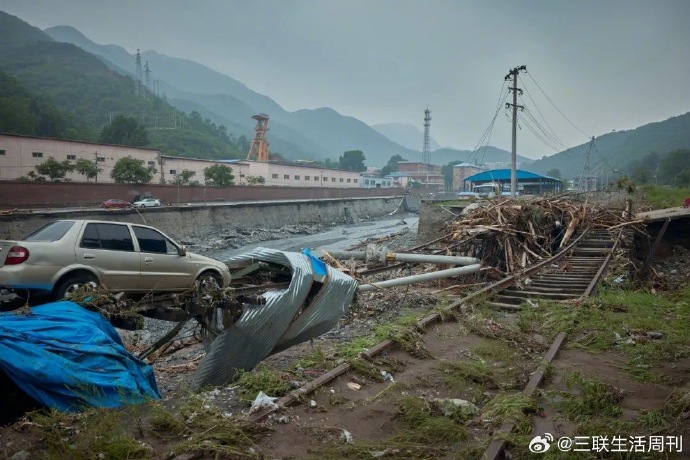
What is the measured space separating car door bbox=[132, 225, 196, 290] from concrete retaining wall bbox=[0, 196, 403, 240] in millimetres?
7723

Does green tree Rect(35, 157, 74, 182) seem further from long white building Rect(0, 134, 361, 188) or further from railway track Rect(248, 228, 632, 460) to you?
railway track Rect(248, 228, 632, 460)

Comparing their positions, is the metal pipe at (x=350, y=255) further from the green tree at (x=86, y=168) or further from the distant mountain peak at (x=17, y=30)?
the distant mountain peak at (x=17, y=30)

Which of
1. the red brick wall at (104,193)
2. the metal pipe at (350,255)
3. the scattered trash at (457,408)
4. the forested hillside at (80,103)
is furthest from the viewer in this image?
the forested hillside at (80,103)

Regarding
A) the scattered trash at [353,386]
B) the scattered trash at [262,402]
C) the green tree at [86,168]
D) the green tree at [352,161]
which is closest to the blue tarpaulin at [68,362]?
the scattered trash at [262,402]

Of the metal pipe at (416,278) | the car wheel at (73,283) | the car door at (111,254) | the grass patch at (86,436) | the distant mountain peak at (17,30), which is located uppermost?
the distant mountain peak at (17,30)

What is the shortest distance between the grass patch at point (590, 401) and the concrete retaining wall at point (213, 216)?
13895 mm

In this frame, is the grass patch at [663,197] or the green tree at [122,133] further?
the green tree at [122,133]

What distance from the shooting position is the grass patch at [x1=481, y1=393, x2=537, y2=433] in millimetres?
4020

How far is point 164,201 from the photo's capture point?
38.8 m

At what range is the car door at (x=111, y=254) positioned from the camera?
7379 mm

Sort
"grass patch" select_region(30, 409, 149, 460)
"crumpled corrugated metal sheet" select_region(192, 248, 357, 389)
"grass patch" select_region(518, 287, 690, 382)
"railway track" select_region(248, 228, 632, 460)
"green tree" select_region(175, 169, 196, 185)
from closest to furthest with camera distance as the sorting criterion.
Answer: "grass patch" select_region(30, 409, 149, 460)
"railway track" select_region(248, 228, 632, 460)
"crumpled corrugated metal sheet" select_region(192, 248, 357, 389)
"grass patch" select_region(518, 287, 690, 382)
"green tree" select_region(175, 169, 196, 185)

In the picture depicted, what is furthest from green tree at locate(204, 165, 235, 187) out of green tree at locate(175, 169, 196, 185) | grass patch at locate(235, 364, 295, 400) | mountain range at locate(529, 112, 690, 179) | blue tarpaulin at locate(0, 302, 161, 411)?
mountain range at locate(529, 112, 690, 179)

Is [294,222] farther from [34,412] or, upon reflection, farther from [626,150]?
[626,150]

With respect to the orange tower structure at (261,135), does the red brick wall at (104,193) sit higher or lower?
lower
